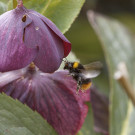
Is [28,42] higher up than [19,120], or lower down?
higher up

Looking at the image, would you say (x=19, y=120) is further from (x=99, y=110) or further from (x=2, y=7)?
(x=99, y=110)

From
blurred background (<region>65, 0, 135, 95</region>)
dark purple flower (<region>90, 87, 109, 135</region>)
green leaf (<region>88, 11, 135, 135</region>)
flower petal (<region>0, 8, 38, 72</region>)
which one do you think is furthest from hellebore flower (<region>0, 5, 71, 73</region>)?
blurred background (<region>65, 0, 135, 95</region>)

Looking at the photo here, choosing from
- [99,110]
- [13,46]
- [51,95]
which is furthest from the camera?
[99,110]

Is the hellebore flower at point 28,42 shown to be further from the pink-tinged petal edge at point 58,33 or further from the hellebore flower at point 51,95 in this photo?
the hellebore flower at point 51,95

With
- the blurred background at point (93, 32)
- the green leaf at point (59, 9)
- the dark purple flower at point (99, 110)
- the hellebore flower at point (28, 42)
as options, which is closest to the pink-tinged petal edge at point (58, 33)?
the hellebore flower at point (28, 42)

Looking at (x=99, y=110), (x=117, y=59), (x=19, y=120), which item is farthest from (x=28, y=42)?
(x=117, y=59)

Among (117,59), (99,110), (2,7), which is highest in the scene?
(2,7)

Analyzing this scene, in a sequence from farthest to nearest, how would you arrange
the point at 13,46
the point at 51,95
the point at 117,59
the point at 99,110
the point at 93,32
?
the point at 93,32 < the point at 117,59 < the point at 99,110 < the point at 51,95 < the point at 13,46
